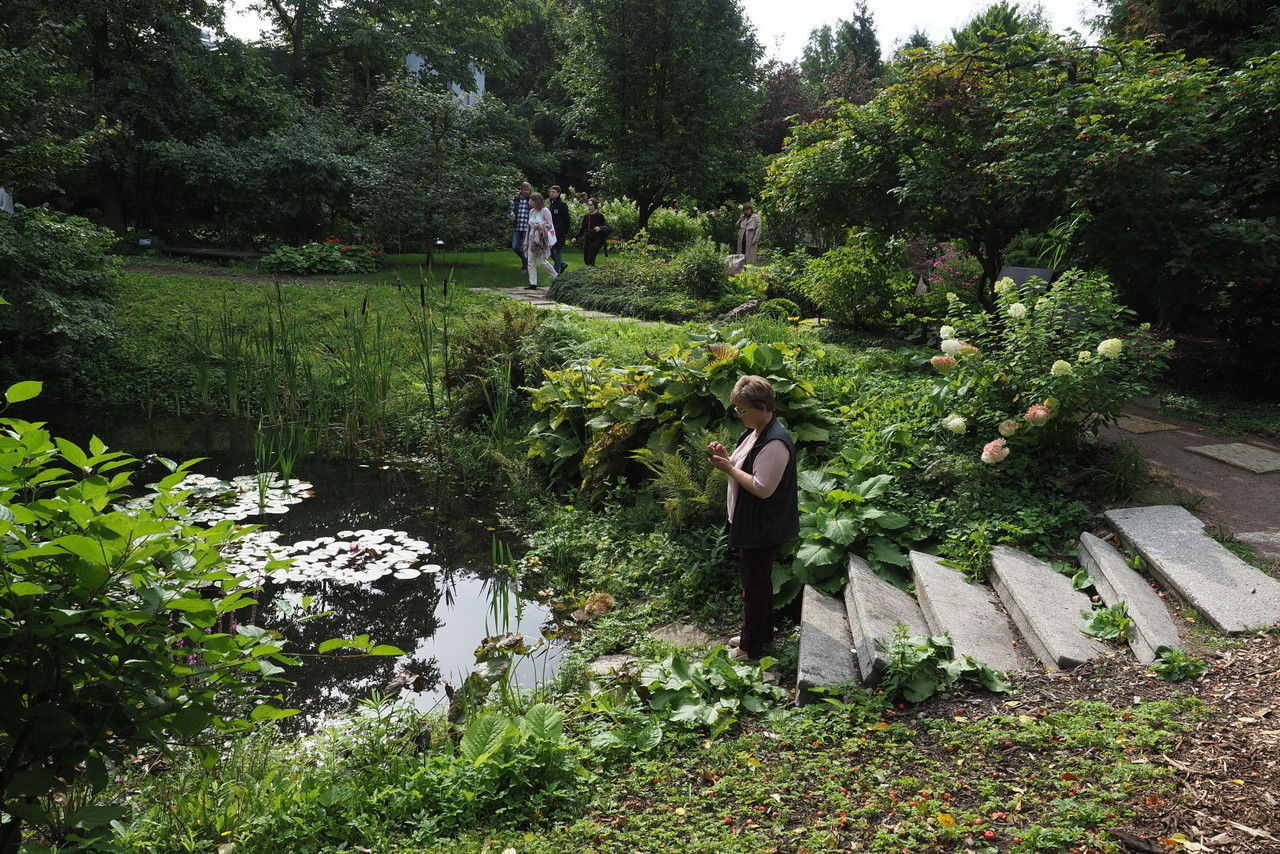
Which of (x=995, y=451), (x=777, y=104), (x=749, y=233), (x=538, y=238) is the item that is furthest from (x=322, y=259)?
(x=777, y=104)

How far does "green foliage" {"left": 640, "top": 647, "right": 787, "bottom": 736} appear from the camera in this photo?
3.80 metres

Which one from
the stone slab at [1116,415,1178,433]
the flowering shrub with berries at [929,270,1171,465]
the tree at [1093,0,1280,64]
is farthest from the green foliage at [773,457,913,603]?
the tree at [1093,0,1280,64]

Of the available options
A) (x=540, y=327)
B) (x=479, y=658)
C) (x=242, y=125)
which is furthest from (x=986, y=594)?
(x=242, y=125)

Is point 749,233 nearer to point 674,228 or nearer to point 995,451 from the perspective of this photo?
point 674,228

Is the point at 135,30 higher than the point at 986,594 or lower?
higher

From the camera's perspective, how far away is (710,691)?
400 centimetres

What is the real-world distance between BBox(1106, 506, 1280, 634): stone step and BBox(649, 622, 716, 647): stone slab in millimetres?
2330

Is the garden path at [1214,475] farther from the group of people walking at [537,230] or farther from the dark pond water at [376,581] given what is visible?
the group of people walking at [537,230]

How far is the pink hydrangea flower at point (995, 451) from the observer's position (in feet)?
16.7

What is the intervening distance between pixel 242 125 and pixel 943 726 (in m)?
21.3

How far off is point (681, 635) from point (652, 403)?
2133 millimetres

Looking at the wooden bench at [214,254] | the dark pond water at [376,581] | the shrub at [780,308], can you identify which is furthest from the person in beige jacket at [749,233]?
the dark pond water at [376,581]

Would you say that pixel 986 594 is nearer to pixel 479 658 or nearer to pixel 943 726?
pixel 943 726

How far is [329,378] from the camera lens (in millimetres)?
10172
